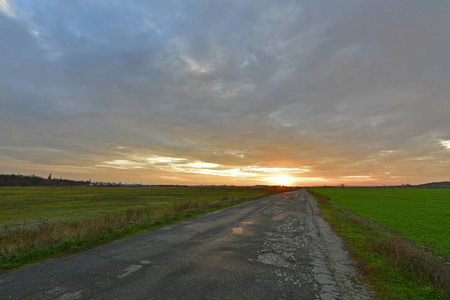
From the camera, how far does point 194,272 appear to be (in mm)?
6082

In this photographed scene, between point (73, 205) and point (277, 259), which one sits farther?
point (73, 205)

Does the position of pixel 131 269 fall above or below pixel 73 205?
above

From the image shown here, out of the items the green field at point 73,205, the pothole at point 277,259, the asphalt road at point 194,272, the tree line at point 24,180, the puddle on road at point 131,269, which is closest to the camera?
the asphalt road at point 194,272

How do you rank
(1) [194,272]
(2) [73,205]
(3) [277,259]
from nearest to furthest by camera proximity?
(1) [194,272], (3) [277,259], (2) [73,205]

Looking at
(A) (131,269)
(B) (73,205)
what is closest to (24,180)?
(B) (73,205)

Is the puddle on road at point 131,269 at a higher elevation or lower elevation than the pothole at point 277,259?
higher

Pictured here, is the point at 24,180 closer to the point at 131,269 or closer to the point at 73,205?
the point at 73,205

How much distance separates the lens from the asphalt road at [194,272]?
492 cm

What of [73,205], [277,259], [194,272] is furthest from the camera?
[73,205]

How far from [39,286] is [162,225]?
865cm

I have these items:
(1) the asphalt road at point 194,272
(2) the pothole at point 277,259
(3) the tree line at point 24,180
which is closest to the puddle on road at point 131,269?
(1) the asphalt road at point 194,272

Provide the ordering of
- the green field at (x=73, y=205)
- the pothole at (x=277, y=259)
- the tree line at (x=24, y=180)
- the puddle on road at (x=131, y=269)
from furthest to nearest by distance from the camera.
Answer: the tree line at (x=24, y=180) → the green field at (x=73, y=205) → the pothole at (x=277, y=259) → the puddle on road at (x=131, y=269)

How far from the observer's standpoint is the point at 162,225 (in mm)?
13711

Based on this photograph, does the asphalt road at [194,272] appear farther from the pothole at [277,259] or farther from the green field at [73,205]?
the green field at [73,205]
